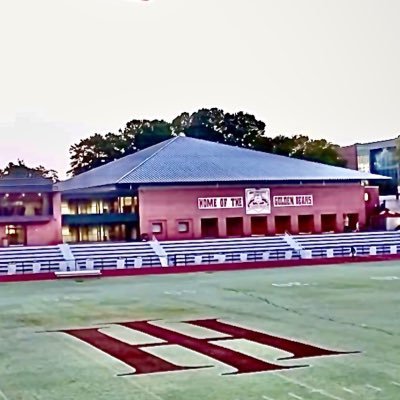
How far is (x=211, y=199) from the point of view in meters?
52.7

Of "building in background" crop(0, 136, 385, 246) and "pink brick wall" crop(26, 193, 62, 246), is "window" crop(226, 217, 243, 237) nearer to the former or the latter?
"building in background" crop(0, 136, 385, 246)

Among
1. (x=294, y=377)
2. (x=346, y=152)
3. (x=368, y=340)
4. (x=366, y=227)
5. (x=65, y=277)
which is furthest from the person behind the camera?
(x=346, y=152)

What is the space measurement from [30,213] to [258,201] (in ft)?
48.1

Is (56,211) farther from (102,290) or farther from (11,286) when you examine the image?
(102,290)

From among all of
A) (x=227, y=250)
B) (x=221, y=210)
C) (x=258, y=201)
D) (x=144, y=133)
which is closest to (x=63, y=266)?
(x=227, y=250)

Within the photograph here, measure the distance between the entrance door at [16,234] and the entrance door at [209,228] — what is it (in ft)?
37.2

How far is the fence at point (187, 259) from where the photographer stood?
138ft

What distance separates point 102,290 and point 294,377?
749 inches

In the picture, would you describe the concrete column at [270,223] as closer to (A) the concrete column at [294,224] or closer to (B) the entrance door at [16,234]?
(A) the concrete column at [294,224]

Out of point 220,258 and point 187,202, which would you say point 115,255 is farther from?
point 187,202

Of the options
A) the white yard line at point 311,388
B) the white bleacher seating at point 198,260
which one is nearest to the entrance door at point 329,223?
the white bleacher seating at point 198,260

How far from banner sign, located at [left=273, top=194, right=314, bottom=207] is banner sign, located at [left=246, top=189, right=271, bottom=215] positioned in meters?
0.63

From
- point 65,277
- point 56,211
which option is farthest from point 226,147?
point 65,277

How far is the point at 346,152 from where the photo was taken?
106875 millimetres
